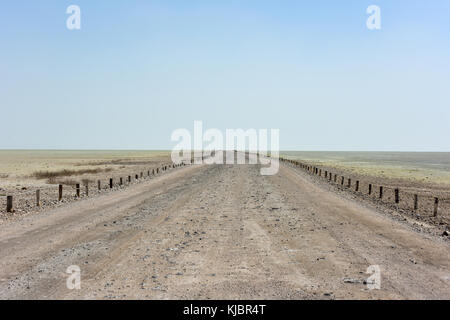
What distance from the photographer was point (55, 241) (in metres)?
12.9

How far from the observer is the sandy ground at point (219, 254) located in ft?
27.6

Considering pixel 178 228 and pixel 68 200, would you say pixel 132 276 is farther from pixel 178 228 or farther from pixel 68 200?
pixel 68 200

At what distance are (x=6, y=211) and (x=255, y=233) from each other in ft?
42.2

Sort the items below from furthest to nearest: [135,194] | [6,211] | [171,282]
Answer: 1. [135,194]
2. [6,211]
3. [171,282]

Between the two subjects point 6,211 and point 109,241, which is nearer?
point 109,241

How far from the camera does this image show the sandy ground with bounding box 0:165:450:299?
27.6ft

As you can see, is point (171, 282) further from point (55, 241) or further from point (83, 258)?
point (55, 241)

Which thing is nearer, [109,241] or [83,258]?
[83,258]

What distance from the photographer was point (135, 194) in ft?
89.8

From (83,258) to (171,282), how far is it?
11.0ft

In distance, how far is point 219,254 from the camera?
451 inches

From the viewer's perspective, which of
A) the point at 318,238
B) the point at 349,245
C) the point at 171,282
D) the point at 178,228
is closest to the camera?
the point at 171,282

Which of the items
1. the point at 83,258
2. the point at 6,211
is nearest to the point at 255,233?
the point at 83,258
